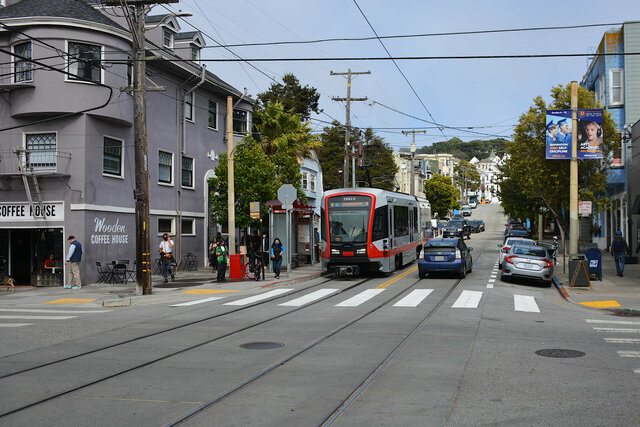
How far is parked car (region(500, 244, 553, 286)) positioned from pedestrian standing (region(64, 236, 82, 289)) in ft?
48.9

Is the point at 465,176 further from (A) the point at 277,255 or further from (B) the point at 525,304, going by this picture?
(B) the point at 525,304

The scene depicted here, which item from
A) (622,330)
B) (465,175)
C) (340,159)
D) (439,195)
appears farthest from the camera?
(465,175)

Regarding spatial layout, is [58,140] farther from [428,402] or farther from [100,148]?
[428,402]

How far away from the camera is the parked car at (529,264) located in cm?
2123

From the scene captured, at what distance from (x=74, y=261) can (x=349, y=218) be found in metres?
10.0

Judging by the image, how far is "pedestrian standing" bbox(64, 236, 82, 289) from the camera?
20594mm

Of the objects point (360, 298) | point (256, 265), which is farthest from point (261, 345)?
point (256, 265)

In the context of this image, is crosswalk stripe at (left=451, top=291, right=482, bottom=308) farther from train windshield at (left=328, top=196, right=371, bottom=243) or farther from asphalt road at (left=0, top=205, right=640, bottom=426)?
train windshield at (left=328, top=196, right=371, bottom=243)

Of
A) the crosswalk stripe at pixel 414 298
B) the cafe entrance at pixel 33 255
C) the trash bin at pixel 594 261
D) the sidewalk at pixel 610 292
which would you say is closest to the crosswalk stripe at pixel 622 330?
the sidewalk at pixel 610 292

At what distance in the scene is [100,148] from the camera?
23375 mm

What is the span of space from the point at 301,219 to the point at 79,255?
12.0 m

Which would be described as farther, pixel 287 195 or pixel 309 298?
pixel 287 195

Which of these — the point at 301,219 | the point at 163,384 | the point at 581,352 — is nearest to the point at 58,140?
the point at 301,219

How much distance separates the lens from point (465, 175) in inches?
5541
